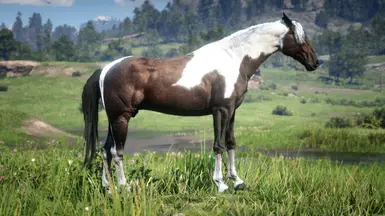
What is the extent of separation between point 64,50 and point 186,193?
91034mm

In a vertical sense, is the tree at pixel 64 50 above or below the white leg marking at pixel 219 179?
above

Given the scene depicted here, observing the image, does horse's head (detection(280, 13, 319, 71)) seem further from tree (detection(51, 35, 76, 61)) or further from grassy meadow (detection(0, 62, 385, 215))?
tree (detection(51, 35, 76, 61))

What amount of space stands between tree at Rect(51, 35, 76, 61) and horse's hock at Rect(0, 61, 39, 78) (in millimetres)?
21469

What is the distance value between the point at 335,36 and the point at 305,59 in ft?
345

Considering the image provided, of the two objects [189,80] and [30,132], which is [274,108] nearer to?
[30,132]

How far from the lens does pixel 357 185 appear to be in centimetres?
689

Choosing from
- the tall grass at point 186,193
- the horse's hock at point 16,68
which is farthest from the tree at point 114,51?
the tall grass at point 186,193

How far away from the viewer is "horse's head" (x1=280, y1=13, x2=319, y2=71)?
23.0ft

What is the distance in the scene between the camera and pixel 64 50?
92875 millimetres

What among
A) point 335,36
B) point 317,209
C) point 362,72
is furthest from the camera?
point 335,36

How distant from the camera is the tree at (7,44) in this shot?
3477 inches

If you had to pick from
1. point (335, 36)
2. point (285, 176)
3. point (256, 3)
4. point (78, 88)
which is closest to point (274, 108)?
point (78, 88)

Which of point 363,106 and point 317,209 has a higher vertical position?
point 317,209

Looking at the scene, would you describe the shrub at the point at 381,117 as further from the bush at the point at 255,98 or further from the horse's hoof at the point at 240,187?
the bush at the point at 255,98
